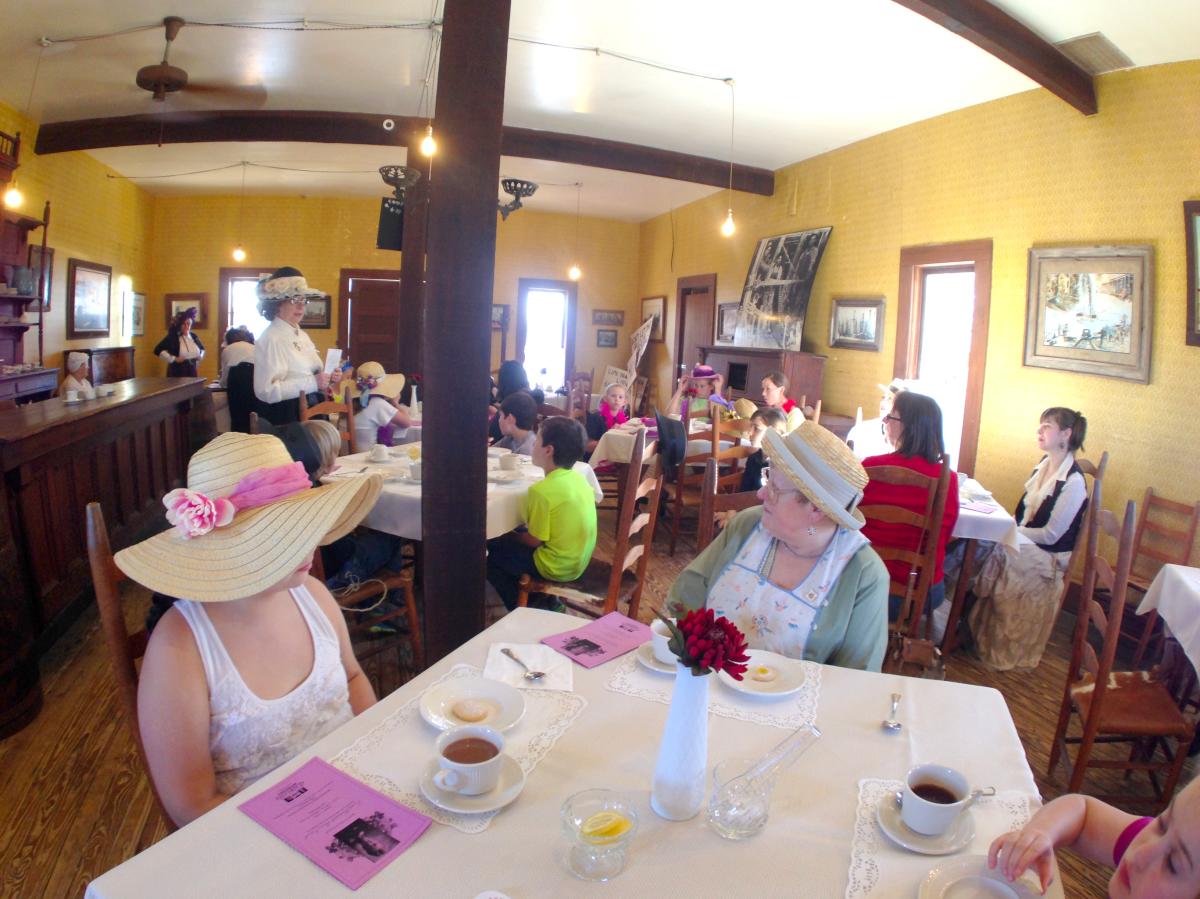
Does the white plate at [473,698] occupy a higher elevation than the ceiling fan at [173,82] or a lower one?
lower

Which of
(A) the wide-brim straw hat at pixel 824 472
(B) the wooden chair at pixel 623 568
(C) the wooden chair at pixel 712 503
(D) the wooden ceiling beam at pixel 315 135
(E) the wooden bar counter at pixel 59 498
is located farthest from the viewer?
(D) the wooden ceiling beam at pixel 315 135

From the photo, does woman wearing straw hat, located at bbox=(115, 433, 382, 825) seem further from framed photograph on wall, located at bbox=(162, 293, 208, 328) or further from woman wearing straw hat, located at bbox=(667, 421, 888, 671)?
framed photograph on wall, located at bbox=(162, 293, 208, 328)

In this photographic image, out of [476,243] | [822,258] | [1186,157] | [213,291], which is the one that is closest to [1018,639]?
[1186,157]

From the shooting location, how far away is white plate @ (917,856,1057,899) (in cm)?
100

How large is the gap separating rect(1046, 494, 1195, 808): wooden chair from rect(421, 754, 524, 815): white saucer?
1.87 metres

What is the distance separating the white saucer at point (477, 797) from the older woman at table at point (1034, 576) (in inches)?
127

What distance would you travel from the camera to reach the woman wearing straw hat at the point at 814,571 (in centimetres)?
187

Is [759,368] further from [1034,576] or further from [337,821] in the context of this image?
[337,821]

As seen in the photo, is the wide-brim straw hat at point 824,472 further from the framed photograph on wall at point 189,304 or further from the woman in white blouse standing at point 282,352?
the framed photograph on wall at point 189,304

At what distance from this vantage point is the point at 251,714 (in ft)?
4.48

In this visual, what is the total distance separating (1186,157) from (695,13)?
2806mm

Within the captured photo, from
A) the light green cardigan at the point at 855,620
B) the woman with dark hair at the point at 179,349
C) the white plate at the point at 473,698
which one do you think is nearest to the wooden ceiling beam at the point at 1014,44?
A: the light green cardigan at the point at 855,620

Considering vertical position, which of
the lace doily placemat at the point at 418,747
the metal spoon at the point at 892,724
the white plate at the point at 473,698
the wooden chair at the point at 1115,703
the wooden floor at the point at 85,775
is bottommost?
the wooden floor at the point at 85,775

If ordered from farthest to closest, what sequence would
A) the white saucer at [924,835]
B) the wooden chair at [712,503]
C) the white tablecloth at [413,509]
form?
1. the white tablecloth at [413,509]
2. the wooden chair at [712,503]
3. the white saucer at [924,835]
